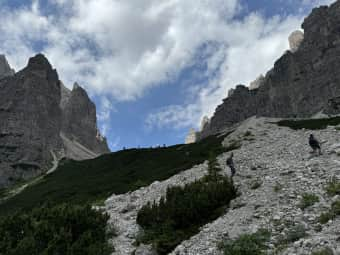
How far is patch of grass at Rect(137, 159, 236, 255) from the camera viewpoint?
56.7 feet

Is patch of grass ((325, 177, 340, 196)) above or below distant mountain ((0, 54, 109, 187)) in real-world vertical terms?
below

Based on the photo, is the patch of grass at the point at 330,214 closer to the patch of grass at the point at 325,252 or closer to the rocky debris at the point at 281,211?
the rocky debris at the point at 281,211

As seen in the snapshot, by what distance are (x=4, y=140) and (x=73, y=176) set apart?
97.9 metres

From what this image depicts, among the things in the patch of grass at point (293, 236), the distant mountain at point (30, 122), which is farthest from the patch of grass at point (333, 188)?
the distant mountain at point (30, 122)

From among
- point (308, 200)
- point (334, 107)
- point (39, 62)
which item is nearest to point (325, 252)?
point (308, 200)

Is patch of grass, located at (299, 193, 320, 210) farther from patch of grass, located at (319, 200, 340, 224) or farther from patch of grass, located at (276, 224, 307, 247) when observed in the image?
patch of grass, located at (276, 224, 307, 247)

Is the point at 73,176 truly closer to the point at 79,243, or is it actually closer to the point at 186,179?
the point at 186,179

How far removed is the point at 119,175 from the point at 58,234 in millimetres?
32490

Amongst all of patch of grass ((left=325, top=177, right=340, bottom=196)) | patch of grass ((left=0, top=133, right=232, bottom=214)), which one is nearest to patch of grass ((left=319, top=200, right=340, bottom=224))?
patch of grass ((left=325, top=177, right=340, bottom=196))

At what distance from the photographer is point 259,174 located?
2398 centimetres

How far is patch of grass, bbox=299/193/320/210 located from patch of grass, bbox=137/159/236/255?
448 centimetres

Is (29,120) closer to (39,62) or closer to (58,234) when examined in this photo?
(39,62)

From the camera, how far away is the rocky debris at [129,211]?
18.9 metres

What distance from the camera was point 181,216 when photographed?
62.6 feet
